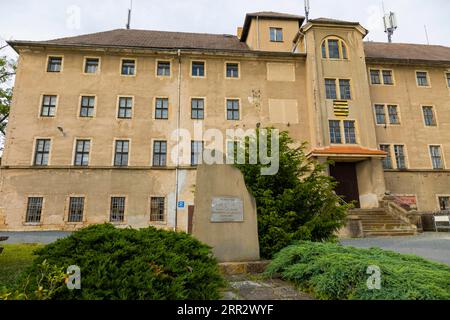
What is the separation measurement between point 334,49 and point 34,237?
25131 millimetres

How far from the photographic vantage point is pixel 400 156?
2217cm

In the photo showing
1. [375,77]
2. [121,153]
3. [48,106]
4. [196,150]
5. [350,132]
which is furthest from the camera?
[375,77]

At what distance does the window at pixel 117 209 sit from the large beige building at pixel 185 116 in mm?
72

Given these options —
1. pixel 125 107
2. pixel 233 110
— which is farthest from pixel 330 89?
pixel 125 107

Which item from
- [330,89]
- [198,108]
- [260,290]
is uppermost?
[330,89]

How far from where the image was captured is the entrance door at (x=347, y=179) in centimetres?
2125

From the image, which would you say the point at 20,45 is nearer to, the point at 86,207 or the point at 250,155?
the point at 86,207

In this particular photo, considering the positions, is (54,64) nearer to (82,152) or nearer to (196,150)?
(82,152)

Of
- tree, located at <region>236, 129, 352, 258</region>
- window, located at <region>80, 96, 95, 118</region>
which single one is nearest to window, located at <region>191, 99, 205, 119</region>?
window, located at <region>80, 96, 95, 118</region>

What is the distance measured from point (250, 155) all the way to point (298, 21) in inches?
898

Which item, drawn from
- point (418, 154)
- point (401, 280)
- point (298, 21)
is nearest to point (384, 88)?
point (418, 154)

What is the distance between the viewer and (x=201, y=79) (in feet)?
72.5

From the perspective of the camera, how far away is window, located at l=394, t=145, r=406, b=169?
22.0 m

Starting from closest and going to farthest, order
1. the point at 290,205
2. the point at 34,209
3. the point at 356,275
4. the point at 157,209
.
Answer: the point at 356,275 < the point at 290,205 < the point at 34,209 < the point at 157,209
